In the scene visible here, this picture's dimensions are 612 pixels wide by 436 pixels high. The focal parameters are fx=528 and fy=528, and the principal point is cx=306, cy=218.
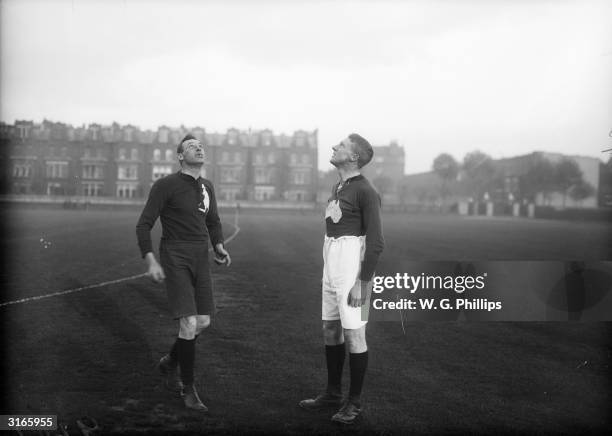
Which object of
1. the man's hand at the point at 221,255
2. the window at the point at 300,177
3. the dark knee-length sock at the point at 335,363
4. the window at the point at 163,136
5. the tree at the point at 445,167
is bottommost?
the dark knee-length sock at the point at 335,363

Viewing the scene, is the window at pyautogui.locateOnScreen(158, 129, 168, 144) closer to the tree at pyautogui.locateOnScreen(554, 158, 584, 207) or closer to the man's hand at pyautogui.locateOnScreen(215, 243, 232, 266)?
the tree at pyautogui.locateOnScreen(554, 158, 584, 207)

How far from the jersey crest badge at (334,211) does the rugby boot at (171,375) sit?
206cm

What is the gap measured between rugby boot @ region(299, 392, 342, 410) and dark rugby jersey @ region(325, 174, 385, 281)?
3.67 ft

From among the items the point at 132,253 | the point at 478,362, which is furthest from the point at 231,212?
the point at 478,362

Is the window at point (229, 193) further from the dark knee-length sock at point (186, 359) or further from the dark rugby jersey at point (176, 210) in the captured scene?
the dark knee-length sock at point (186, 359)

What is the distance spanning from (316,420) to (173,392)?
56.5 inches

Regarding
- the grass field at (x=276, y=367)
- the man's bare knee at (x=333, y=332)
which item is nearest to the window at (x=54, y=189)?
the grass field at (x=276, y=367)

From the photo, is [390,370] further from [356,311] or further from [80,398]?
[80,398]

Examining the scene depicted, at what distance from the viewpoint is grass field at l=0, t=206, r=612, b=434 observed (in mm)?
4312

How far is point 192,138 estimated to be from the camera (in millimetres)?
4895

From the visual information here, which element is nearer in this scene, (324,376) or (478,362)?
(324,376)

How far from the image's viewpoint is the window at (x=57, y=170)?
40.0 meters

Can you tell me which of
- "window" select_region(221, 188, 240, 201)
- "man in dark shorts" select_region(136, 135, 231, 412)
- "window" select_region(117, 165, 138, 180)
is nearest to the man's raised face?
"man in dark shorts" select_region(136, 135, 231, 412)

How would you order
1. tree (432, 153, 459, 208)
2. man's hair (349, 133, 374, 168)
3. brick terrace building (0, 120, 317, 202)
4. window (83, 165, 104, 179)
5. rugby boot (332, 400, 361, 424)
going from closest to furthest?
1. rugby boot (332, 400, 361, 424)
2. man's hair (349, 133, 374, 168)
3. window (83, 165, 104, 179)
4. brick terrace building (0, 120, 317, 202)
5. tree (432, 153, 459, 208)
